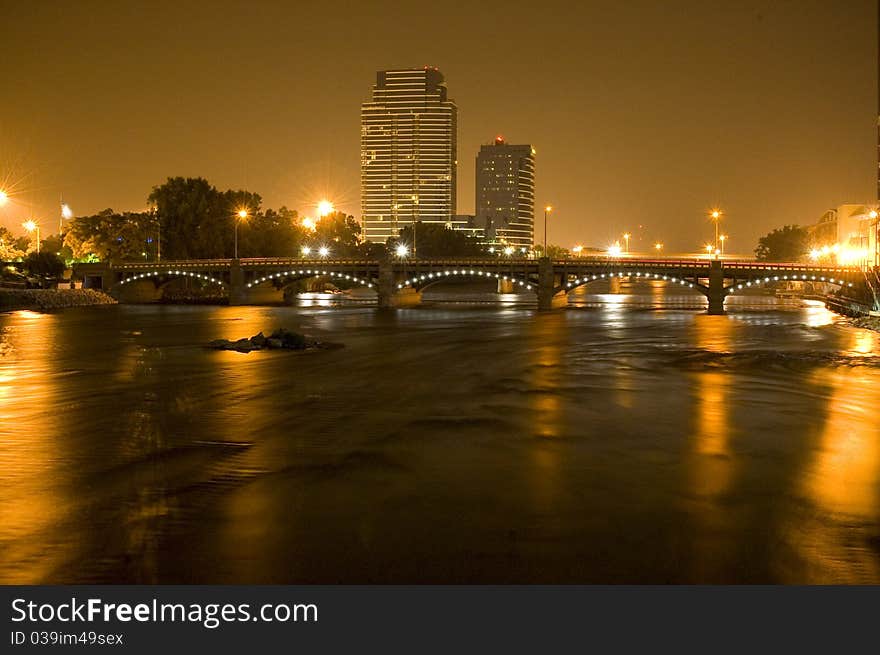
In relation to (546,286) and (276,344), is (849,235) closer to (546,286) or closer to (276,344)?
(546,286)

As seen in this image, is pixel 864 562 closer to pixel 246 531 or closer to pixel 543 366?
pixel 246 531

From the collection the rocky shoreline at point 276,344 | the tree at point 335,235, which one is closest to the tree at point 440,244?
the tree at point 335,235

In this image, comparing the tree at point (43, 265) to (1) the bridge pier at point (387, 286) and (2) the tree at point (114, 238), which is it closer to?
(2) the tree at point (114, 238)

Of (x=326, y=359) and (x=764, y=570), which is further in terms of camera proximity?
(x=326, y=359)

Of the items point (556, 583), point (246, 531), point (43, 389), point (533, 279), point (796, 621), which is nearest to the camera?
point (796, 621)

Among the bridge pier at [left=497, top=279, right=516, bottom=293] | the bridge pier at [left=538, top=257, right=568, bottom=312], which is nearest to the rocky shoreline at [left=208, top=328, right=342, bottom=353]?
the bridge pier at [left=538, top=257, right=568, bottom=312]

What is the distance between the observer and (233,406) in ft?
76.0

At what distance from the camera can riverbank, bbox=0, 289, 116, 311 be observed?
86312 mm

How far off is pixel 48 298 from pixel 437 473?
89.4 meters

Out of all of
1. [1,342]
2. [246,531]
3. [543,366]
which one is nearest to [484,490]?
[246,531]

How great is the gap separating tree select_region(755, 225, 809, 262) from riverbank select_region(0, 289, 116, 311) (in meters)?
125

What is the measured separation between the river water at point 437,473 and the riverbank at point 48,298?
189ft

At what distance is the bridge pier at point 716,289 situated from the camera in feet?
276

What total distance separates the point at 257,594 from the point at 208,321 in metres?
64.0
